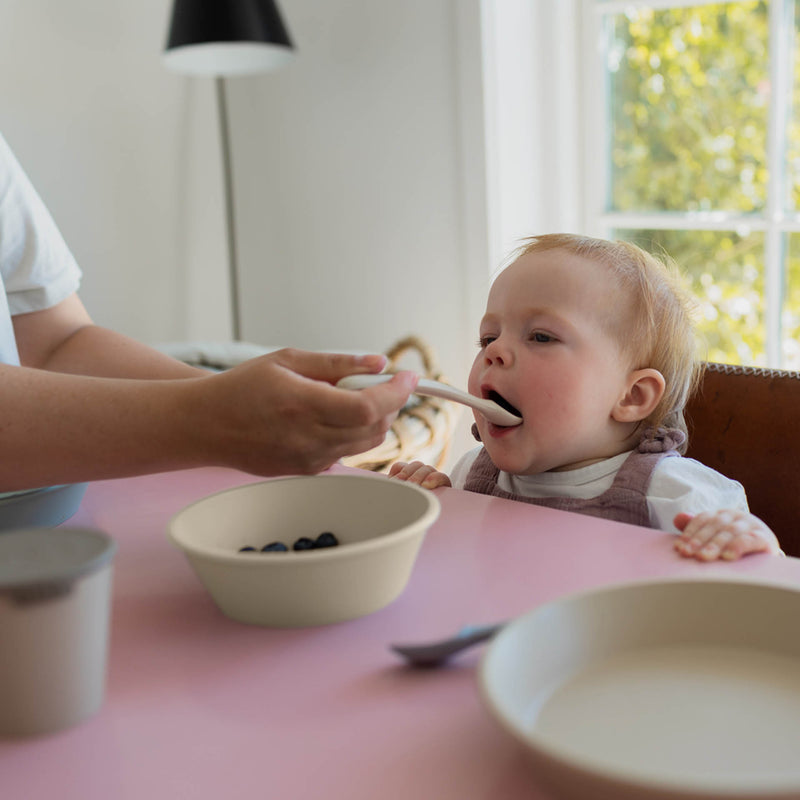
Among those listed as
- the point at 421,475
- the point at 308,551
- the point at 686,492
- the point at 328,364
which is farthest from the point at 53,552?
the point at 686,492

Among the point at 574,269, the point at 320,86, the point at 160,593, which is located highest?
the point at 320,86

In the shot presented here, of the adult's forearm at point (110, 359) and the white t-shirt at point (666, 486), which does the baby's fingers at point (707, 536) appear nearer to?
the white t-shirt at point (666, 486)

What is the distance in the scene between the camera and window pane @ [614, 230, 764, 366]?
237 centimetres

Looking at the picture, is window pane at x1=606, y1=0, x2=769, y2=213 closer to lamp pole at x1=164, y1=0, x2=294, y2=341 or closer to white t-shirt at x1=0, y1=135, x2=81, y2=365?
lamp pole at x1=164, y1=0, x2=294, y2=341

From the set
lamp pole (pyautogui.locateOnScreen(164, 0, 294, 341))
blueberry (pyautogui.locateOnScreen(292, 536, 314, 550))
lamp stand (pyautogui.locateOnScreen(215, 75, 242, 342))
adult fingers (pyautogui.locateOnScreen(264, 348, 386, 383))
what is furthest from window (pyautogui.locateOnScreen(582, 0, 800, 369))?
blueberry (pyautogui.locateOnScreen(292, 536, 314, 550))

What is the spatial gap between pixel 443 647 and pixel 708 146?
6.74 feet

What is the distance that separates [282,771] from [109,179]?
284cm

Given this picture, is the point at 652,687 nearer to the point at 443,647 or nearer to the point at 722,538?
the point at 443,647

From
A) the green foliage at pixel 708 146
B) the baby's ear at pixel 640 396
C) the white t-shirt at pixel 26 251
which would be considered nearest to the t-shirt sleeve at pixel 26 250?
the white t-shirt at pixel 26 251

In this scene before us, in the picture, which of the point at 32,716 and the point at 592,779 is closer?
the point at 592,779

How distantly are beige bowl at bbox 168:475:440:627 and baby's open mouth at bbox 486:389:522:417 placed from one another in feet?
1.27

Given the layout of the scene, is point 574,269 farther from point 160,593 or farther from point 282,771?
point 282,771

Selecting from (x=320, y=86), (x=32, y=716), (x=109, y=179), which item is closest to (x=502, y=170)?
(x=320, y=86)

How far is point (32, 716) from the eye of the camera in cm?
57
